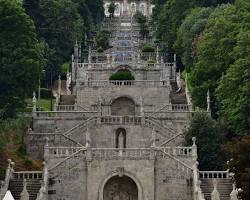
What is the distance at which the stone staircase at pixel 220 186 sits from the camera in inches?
2083

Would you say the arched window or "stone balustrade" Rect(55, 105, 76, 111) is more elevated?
"stone balustrade" Rect(55, 105, 76, 111)

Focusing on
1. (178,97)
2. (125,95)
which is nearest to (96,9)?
(178,97)

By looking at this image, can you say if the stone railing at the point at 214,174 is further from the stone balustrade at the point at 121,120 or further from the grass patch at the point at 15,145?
the grass patch at the point at 15,145

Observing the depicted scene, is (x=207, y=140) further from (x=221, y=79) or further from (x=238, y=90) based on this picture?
(x=221, y=79)

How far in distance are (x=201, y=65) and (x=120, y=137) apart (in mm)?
9000

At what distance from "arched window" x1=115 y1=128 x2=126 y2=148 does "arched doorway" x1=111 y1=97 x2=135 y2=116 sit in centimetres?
628

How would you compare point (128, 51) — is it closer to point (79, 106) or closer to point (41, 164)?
point (79, 106)

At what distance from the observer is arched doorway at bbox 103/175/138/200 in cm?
5531

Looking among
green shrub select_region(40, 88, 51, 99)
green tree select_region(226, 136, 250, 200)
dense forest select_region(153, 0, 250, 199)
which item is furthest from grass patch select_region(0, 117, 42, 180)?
green shrub select_region(40, 88, 51, 99)

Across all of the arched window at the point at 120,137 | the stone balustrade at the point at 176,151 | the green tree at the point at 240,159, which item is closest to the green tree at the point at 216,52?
the arched window at the point at 120,137

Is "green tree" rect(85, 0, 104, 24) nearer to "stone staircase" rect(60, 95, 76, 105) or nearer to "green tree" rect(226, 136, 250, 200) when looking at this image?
"stone staircase" rect(60, 95, 76, 105)

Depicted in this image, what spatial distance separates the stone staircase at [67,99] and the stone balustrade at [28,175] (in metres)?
15.9

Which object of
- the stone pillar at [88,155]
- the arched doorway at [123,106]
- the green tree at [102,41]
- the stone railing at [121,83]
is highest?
the green tree at [102,41]

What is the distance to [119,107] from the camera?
69.9 meters
